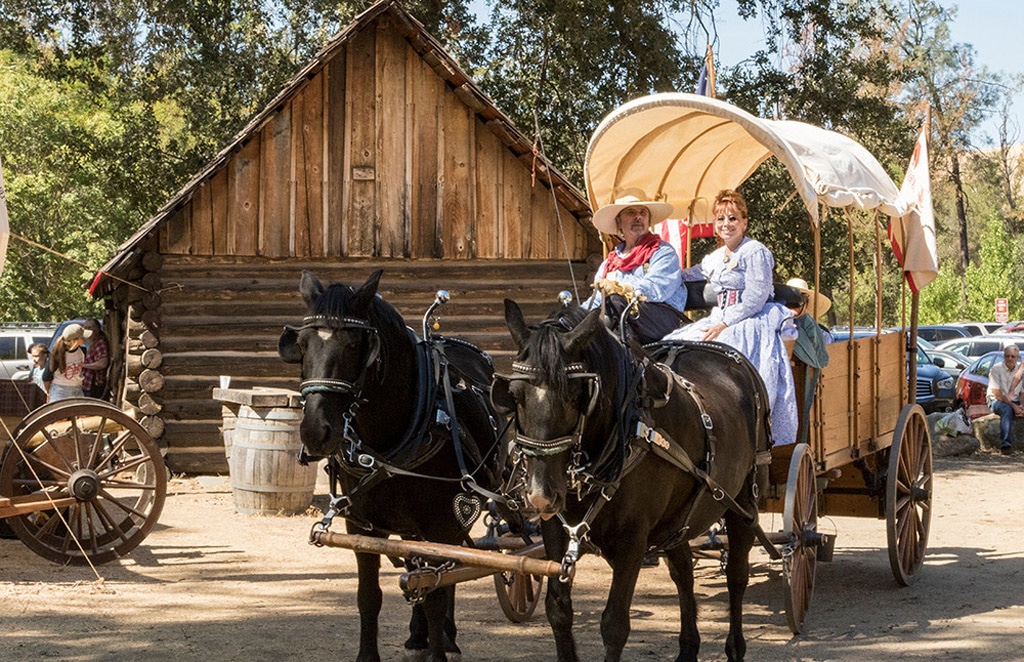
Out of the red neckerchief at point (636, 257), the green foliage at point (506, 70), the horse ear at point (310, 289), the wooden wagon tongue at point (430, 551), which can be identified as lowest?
the wooden wagon tongue at point (430, 551)

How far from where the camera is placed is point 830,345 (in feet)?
29.0

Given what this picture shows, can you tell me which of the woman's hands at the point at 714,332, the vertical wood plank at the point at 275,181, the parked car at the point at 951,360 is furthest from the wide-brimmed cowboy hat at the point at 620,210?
the parked car at the point at 951,360

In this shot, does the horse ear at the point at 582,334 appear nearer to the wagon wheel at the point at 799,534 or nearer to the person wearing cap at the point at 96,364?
the wagon wheel at the point at 799,534

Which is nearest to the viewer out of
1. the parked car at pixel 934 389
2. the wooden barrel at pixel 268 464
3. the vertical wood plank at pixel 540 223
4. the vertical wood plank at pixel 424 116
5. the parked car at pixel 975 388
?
the wooden barrel at pixel 268 464

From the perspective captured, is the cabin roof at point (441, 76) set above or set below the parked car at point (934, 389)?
above

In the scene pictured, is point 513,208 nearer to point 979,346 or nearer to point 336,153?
point 336,153

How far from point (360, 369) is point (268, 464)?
702cm

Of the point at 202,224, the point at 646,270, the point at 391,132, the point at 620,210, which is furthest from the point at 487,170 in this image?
the point at 646,270

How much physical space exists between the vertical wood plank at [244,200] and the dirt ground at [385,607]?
458cm

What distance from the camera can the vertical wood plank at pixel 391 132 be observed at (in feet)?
52.4

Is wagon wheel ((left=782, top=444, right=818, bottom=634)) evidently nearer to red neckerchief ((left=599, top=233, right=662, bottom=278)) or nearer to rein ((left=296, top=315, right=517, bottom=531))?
red neckerchief ((left=599, top=233, right=662, bottom=278))

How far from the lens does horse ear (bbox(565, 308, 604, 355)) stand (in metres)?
5.15

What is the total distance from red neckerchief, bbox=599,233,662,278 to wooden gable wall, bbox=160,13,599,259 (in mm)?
8411

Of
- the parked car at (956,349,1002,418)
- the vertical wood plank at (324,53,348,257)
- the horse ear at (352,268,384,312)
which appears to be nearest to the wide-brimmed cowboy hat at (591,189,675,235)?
the horse ear at (352,268,384,312)
